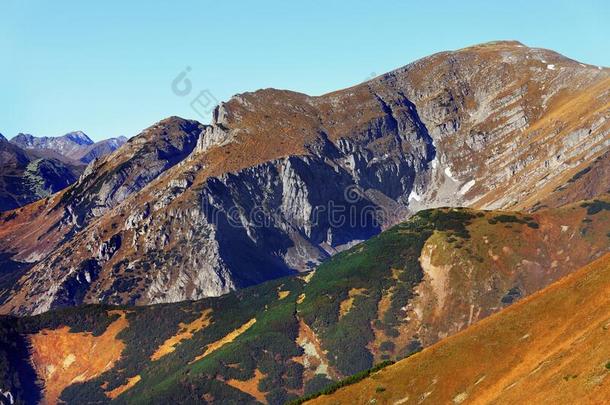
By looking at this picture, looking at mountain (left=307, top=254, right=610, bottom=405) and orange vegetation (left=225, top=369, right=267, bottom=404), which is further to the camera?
orange vegetation (left=225, top=369, right=267, bottom=404)

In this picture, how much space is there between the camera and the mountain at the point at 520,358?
6156cm

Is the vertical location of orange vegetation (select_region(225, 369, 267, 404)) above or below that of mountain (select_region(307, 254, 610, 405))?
below

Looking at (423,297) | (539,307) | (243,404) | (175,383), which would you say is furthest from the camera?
(423,297)

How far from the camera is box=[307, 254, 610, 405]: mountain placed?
202ft

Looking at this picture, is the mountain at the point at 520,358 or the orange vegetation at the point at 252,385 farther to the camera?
the orange vegetation at the point at 252,385

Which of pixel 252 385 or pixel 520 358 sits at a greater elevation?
pixel 520 358

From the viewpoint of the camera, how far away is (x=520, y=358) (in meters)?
78.1

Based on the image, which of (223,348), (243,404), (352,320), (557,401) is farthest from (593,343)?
(223,348)

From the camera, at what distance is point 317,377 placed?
177 meters

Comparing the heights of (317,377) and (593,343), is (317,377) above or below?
below

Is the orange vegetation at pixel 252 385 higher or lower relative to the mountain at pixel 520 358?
lower

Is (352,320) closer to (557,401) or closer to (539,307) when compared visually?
(539,307)

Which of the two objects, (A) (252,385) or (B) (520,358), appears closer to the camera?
(B) (520,358)

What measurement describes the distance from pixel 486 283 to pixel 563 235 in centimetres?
3015
